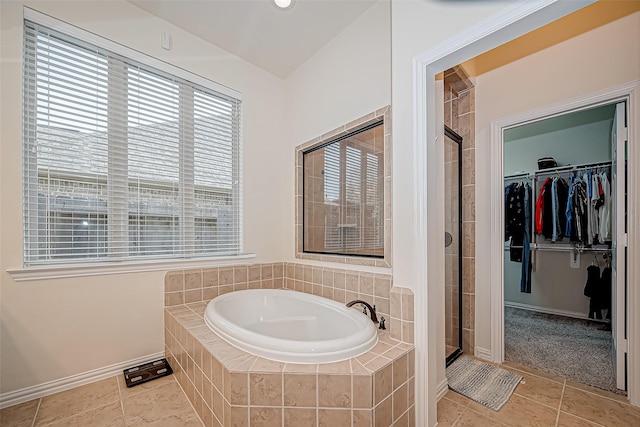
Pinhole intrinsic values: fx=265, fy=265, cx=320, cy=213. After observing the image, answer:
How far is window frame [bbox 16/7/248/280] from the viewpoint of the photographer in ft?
5.58

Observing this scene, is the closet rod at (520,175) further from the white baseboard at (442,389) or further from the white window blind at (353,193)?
the white baseboard at (442,389)

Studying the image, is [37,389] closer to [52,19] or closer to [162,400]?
[162,400]

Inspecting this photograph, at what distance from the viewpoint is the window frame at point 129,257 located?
1.70m

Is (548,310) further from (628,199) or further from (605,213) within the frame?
(628,199)

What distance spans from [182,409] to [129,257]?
45.0 inches

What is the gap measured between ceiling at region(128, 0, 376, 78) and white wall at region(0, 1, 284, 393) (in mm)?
124

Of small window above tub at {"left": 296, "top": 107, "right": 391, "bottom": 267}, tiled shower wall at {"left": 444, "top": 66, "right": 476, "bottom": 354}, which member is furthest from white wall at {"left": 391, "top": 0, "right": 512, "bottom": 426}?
tiled shower wall at {"left": 444, "top": 66, "right": 476, "bottom": 354}

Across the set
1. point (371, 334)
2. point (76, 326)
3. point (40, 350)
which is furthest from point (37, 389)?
point (371, 334)

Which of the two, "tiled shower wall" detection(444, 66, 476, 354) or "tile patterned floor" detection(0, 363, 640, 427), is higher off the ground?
"tiled shower wall" detection(444, 66, 476, 354)

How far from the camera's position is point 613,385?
1869 mm

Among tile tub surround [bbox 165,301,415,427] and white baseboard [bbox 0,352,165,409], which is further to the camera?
white baseboard [bbox 0,352,165,409]

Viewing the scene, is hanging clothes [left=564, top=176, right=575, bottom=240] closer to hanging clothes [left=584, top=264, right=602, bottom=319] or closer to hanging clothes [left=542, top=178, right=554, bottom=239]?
hanging clothes [left=542, top=178, right=554, bottom=239]

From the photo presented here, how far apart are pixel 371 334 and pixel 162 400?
4.61 ft

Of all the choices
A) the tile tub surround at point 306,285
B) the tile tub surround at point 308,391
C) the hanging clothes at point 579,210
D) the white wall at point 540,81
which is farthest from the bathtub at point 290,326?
the hanging clothes at point 579,210
